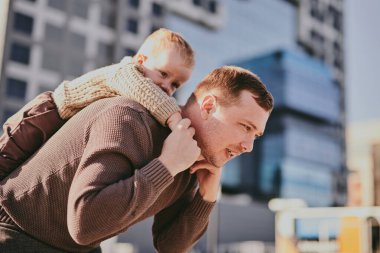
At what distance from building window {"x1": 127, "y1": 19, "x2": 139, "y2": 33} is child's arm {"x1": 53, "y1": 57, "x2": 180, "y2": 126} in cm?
3553

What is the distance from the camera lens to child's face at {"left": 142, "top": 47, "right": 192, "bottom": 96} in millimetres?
2127

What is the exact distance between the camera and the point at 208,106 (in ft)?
5.52

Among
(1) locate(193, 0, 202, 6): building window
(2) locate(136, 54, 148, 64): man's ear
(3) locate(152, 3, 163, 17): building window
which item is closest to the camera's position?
(2) locate(136, 54, 148, 64): man's ear

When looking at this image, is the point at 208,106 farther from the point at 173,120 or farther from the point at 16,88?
the point at 16,88

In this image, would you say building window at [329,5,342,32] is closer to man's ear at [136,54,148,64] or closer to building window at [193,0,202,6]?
building window at [193,0,202,6]

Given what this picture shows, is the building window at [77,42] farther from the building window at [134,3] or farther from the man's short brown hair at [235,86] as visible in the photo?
the man's short brown hair at [235,86]

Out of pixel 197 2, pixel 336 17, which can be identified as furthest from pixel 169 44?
pixel 336 17

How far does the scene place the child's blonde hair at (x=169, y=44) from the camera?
2.15 metres

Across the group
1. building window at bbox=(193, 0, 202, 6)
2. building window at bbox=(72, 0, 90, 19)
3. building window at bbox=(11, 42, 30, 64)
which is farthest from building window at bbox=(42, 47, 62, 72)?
building window at bbox=(193, 0, 202, 6)

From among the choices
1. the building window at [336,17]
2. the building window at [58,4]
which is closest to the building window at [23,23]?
the building window at [58,4]

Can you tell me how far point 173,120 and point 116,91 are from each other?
9.5 inches

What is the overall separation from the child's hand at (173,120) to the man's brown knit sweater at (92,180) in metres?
0.04

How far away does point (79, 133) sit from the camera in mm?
1508

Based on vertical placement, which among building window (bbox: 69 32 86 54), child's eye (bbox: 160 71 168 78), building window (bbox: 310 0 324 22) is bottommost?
child's eye (bbox: 160 71 168 78)
